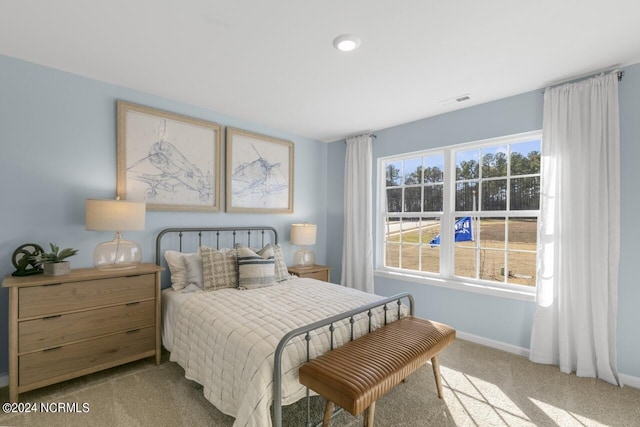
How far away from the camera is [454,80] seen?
2.66 meters

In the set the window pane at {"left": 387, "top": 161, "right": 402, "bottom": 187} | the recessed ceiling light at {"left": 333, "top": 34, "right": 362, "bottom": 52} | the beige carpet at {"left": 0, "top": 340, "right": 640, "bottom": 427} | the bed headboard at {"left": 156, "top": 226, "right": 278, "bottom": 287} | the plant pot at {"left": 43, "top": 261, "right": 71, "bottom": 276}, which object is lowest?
the beige carpet at {"left": 0, "top": 340, "right": 640, "bottom": 427}

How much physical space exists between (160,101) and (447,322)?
3.96 m

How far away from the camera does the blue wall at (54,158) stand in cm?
235

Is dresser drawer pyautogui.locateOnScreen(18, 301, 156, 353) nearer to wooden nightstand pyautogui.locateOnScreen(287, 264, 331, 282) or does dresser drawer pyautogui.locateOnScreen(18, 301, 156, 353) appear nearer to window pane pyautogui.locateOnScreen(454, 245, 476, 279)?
wooden nightstand pyautogui.locateOnScreen(287, 264, 331, 282)

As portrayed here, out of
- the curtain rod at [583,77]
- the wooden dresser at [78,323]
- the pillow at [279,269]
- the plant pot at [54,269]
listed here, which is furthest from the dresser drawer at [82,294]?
the curtain rod at [583,77]

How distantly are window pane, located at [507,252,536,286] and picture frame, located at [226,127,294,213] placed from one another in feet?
9.05

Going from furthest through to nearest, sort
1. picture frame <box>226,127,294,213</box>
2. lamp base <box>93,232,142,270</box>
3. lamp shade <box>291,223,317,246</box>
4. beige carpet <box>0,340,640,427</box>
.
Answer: lamp shade <box>291,223,317,246</box> < picture frame <box>226,127,294,213</box> < lamp base <box>93,232,142,270</box> < beige carpet <box>0,340,640,427</box>

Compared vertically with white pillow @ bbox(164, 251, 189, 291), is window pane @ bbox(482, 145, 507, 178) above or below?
above

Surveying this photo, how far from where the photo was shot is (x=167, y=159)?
3.14 meters

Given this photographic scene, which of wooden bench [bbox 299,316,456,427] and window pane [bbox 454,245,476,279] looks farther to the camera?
window pane [bbox 454,245,476,279]

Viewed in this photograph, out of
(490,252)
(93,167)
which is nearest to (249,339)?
(93,167)

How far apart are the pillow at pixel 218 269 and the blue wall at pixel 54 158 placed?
0.63 m

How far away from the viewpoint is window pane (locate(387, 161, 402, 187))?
4129 mm

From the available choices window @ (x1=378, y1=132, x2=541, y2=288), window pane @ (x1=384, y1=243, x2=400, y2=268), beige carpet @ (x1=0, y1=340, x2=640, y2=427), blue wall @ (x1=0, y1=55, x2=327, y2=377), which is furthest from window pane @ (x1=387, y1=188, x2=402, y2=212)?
blue wall @ (x1=0, y1=55, x2=327, y2=377)
